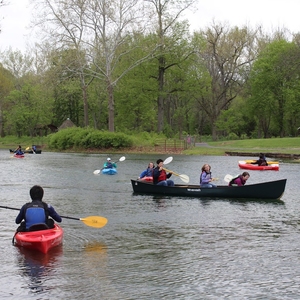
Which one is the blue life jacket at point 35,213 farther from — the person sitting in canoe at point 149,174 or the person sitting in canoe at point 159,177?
the person sitting in canoe at point 149,174

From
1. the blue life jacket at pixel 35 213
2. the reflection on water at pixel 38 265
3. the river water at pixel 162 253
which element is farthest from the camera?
the blue life jacket at pixel 35 213

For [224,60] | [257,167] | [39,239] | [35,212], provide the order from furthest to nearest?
[224,60] < [257,167] < [35,212] < [39,239]

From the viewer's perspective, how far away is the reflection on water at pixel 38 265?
379 inches

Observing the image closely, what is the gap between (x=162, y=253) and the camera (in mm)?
11891

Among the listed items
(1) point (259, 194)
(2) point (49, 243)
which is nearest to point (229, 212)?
(1) point (259, 194)

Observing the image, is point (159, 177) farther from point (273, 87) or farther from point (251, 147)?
point (273, 87)

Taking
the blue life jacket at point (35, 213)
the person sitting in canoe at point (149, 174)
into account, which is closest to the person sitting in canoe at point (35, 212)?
the blue life jacket at point (35, 213)

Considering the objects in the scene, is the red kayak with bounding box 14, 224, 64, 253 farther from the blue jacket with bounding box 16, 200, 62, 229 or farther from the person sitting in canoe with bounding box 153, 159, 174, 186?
the person sitting in canoe with bounding box 153, 159, 174, 186

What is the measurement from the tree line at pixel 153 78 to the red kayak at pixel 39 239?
39149 millimetres

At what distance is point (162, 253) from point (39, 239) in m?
2.72

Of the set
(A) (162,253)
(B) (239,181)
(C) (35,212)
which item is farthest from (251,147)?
(C) (35,212)

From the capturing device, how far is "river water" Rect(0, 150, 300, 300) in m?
9.45

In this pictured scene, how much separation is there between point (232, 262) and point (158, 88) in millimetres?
51097

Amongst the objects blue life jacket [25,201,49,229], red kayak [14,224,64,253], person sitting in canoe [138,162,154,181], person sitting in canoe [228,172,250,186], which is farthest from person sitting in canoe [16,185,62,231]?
person sitting in canoe [138,162,154,181]
